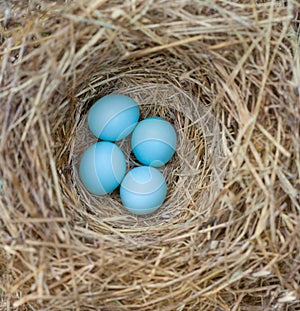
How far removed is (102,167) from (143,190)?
0.37ft

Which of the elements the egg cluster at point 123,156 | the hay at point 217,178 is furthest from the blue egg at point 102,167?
the hay at point 217,178

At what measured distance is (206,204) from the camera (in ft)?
5.15

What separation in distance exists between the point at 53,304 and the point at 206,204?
41 centimetres

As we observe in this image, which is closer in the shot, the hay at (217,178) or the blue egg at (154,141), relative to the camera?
the hay at (217,178)

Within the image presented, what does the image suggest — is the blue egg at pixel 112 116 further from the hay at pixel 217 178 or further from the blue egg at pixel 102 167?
the hay at pixel 217 178

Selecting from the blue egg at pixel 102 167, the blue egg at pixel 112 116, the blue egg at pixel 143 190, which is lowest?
the blue egg at pixel 143 190

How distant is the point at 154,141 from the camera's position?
1.66 metres

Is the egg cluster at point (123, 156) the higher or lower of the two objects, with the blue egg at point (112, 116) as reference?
lower

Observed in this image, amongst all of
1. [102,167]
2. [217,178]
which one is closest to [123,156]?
[102,167]

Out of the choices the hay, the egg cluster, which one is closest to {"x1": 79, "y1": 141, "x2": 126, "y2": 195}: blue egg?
the egg cluster

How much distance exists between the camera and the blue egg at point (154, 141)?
1.66 meters

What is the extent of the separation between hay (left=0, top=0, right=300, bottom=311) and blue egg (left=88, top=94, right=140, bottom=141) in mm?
132

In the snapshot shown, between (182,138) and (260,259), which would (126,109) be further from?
(260,259)

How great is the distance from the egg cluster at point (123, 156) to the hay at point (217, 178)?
138mm
